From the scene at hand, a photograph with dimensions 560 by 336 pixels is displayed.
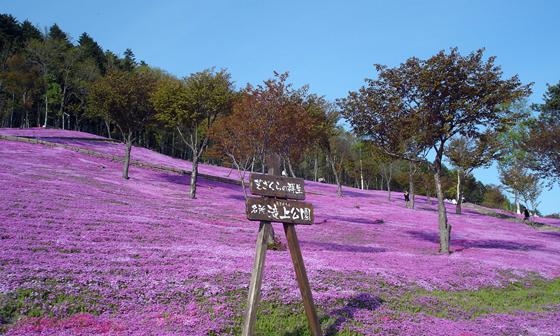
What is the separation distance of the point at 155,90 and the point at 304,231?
79.4 feet

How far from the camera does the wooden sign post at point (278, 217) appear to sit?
8453mm

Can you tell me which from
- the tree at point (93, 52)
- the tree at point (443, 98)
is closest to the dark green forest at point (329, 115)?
the tree at point (443, 98)

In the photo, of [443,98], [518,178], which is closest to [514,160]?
[518,178]

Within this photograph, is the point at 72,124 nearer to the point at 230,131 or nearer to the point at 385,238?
the point at 230,131

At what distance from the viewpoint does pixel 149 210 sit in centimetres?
2584

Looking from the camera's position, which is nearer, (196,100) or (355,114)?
(355,114)

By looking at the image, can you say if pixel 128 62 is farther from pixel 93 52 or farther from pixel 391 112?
pixel 391 112

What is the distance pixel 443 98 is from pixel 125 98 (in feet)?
96.5

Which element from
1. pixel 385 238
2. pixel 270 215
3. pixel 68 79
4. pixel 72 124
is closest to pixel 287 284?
pixel 270 215

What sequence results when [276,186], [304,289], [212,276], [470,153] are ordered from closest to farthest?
1. [304,289]
2. [276,186]
3. [212,276]
4. [470,153]

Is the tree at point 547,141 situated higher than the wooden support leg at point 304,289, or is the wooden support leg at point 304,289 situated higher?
the tree at point 547,141

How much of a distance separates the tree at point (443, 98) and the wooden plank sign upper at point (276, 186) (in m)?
16.5

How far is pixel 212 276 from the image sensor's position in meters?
12.8

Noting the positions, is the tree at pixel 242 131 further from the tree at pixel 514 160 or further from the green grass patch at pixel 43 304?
the tree at pixel 514 160
